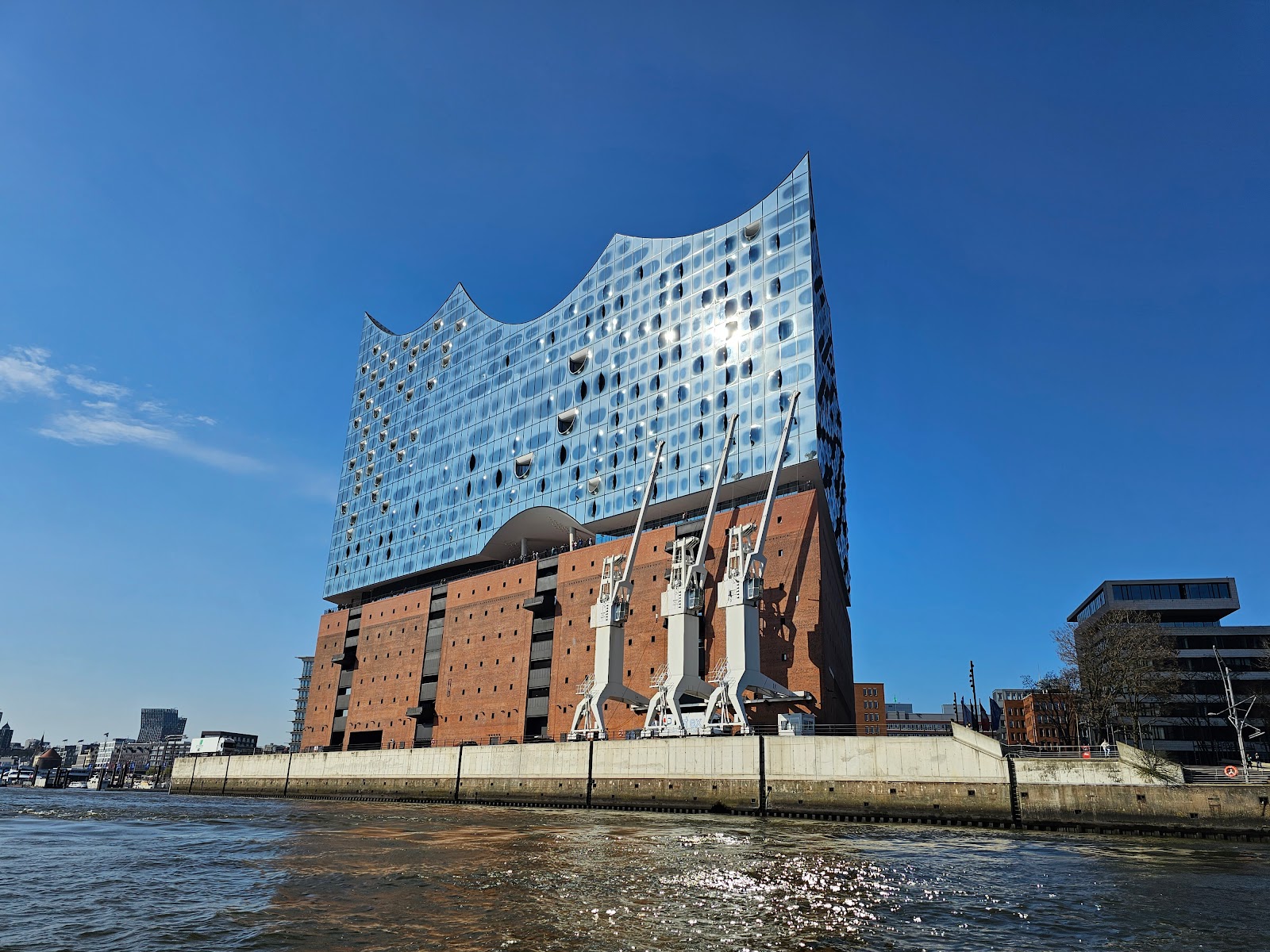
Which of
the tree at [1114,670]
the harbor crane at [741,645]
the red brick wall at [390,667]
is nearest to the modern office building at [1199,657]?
the tree at [1114,670]

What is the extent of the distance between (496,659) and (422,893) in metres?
54.8

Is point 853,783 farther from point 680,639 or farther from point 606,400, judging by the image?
point 606,400

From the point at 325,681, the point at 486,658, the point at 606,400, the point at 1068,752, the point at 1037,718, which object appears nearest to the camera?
the point at 1068,752

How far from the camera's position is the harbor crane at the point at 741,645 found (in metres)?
49.3

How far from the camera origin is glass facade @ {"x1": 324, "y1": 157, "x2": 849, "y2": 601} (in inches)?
2427

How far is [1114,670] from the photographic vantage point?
55.7 metres

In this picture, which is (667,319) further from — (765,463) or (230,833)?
(230,833)

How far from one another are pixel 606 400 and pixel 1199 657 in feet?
205

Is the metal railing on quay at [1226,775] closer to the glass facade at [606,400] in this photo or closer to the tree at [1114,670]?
the tree at [1114,670]

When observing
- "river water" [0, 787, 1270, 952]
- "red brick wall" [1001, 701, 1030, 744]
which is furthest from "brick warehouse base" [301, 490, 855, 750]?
"red brick wall" [1001, 701, 1030, 744]

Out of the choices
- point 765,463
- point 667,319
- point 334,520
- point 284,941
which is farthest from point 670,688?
point 334,520

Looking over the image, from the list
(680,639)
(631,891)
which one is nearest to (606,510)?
(680,639)

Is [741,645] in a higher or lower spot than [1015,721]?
lower

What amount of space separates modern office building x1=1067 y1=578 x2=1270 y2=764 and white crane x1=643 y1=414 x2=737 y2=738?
39.1 metres
